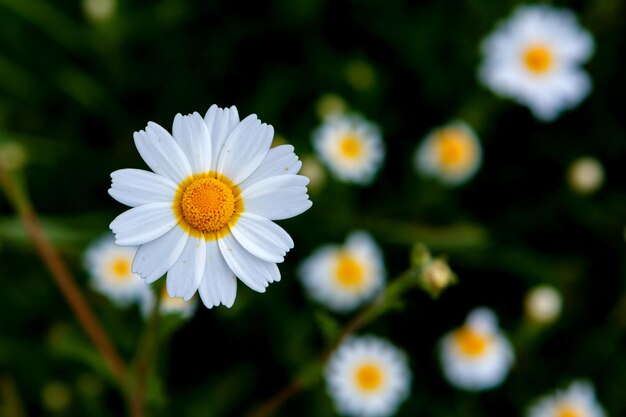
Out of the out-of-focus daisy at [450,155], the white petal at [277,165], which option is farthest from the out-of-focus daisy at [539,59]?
the white petal at [277,165]

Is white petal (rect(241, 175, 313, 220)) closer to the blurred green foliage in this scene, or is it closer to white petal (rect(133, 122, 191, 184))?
white petal (rect(133, 122, 191, 184))

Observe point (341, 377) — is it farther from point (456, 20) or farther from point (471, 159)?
point (456, 20)

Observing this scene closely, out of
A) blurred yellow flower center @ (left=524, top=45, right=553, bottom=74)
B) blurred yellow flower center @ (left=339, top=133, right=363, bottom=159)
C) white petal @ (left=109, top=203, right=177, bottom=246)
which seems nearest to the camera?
white petal @ (left=109, top=203, right=177, bottom=246)

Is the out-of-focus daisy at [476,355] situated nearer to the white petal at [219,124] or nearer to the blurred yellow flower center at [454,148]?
the blurred yellow flower center at [454,148]

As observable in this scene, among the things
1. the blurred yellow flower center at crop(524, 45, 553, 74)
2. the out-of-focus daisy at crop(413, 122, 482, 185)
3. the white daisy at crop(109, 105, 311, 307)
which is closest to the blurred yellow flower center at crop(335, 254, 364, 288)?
the out-of-focus daisy at crop(413, 122, 482, 185)

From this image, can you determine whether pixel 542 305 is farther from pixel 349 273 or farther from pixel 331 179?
pixel 331 179

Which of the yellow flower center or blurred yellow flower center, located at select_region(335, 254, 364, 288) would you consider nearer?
the yellow flower center
